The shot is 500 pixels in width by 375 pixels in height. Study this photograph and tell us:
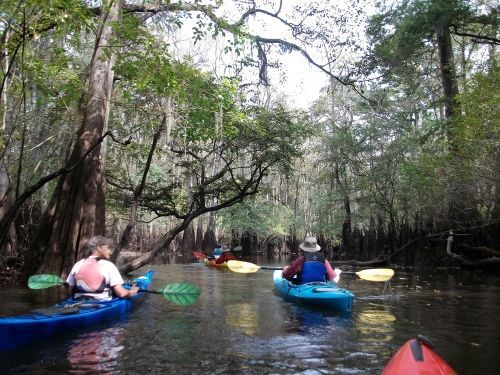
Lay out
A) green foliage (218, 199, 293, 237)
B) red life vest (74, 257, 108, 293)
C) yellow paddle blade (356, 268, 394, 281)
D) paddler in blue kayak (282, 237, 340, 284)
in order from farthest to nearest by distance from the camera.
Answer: green foliage (218, 199, 293, 237) < yellow paddle blade (356, 268, 394, 281) < paddler in blue kayak (282, 237, 340, 284) < red life vest (74, 257, 108, 293)

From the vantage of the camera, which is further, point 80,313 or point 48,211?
point 48,211

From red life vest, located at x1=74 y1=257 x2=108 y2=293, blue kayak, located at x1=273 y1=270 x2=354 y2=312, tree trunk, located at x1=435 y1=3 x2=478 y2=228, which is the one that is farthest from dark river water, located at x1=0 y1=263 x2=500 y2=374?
tree trunk, located at x1=435 y1=3 x2=478 y2=228

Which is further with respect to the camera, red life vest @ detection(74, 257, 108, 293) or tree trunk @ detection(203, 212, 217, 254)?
tree trunk @ detection(203, 212, 217, 254)

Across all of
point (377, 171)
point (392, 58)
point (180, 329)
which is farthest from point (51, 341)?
point (377, 171)

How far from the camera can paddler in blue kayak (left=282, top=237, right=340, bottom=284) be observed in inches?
297

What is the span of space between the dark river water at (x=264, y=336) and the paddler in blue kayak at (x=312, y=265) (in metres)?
0.55

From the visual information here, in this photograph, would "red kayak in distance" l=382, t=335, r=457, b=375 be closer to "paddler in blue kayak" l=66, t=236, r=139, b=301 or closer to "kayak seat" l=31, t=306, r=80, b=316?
"kayak seat" l=31, t=306, r=80, b=316

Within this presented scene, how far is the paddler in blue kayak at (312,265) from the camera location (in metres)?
7.53

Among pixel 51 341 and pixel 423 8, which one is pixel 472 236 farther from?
pixel 51 341

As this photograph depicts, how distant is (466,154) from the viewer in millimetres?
11531

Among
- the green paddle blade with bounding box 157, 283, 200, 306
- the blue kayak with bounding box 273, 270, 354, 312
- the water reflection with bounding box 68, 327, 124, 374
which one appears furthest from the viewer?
the blue kayak with bounding box 273, 270, 354, 312

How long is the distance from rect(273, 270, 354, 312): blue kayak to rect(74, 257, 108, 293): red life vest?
3.12 metres

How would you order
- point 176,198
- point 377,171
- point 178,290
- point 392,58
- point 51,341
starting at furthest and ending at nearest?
point 377,171, point 392,58, point 176,198, point 178,290, point 51,341

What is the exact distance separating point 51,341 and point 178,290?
2.20 m
